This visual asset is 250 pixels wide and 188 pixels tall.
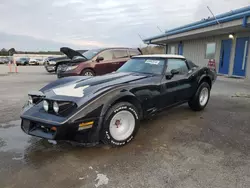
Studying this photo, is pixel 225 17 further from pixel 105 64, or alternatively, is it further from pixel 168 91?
pixel 168 91

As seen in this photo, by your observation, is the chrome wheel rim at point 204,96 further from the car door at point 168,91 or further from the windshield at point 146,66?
the windshield at point 146,66

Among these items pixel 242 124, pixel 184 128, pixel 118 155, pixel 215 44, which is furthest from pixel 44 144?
pixel 215 44

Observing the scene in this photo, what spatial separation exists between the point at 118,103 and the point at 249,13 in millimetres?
9117

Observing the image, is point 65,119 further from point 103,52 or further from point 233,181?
point 103,52

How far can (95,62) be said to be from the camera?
29.0 feet

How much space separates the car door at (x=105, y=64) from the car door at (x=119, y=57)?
191mm

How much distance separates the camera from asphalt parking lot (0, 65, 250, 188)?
2.32 metres

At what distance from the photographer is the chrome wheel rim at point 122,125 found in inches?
122

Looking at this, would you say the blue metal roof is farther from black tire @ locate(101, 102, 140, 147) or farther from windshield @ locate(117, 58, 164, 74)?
black tire @ locate(101, 102, 140, 147)

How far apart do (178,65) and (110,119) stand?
2.36m

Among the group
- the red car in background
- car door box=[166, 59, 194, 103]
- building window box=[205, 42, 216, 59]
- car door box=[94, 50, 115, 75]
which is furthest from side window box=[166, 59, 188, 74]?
building window box=[205, 42, 216, 59]

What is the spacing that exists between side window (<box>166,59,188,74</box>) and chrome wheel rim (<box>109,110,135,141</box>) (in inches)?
56.7

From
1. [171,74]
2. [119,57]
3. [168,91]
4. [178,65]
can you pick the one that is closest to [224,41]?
[119,57]

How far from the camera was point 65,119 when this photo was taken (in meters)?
2.60
